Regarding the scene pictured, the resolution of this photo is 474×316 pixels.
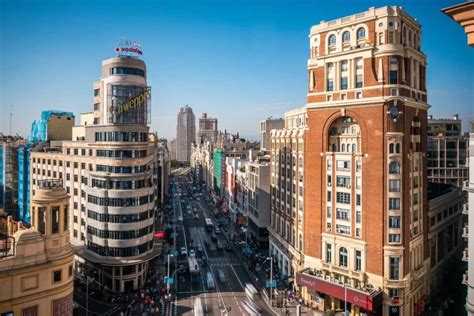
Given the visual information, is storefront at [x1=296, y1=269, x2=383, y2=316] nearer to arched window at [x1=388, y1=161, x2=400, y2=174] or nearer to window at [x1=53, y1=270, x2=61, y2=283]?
arched window at [x1=388, y1=161, x2=400, y2=174]

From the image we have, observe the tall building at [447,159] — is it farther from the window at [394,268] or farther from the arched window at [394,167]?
the window at [394,268]

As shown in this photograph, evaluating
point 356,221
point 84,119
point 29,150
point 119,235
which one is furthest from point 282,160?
point 29,150

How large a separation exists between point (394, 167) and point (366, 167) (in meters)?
3.57

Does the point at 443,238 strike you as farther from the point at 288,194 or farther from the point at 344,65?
the point at 344,65

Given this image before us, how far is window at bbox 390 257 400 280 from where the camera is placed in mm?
48188

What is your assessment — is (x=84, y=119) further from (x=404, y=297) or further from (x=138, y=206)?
(x=404, y=297)

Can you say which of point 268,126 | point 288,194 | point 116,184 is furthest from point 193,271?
point 268,126

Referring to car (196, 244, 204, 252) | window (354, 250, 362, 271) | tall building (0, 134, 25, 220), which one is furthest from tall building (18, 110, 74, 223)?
window (354, 250, 362, 271)

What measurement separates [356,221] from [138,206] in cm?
3470

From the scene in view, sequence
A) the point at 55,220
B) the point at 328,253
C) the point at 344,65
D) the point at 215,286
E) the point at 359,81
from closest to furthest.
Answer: the point at 55,220 → the point at 359,81 → the point at 344,65 → the point at 328,253 → the point at 215,286

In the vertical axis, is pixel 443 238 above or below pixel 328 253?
below

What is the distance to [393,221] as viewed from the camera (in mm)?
48469

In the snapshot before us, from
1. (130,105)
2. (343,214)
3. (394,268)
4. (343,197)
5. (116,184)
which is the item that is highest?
(130,105)

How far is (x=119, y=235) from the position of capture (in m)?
59.2
